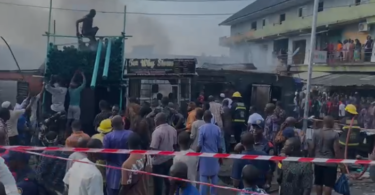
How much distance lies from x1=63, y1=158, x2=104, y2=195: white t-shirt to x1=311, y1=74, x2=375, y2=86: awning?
58.8 feet

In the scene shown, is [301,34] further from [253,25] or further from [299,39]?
[253,25]

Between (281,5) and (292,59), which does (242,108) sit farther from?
(281,5)

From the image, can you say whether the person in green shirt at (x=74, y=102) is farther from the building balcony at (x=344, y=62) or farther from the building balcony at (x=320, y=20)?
the building balcony at (x=320, y=20)

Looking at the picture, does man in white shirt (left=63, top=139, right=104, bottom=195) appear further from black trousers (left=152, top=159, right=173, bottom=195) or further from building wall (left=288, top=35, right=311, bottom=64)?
building wall (left=288, top=35, right=311, bottom=64)

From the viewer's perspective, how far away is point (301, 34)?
3366 centimetres

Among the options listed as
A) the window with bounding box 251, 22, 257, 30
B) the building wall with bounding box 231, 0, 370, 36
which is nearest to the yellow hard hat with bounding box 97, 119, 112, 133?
the building wall with bounding box 231, 0, 370, 36

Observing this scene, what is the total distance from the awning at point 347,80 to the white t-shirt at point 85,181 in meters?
17.9

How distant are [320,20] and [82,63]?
926 inches

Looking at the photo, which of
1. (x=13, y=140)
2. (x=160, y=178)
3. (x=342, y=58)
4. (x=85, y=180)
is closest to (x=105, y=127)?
(x=160, y=178)

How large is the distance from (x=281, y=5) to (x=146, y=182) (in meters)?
33.5

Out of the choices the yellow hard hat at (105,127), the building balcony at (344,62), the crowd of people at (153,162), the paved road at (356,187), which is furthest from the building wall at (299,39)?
the yellow hard hat at (105,127)

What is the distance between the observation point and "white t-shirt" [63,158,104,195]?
4898 mm

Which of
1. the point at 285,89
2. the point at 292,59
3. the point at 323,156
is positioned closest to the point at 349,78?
the point at 285,89

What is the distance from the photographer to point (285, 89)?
17.7m
